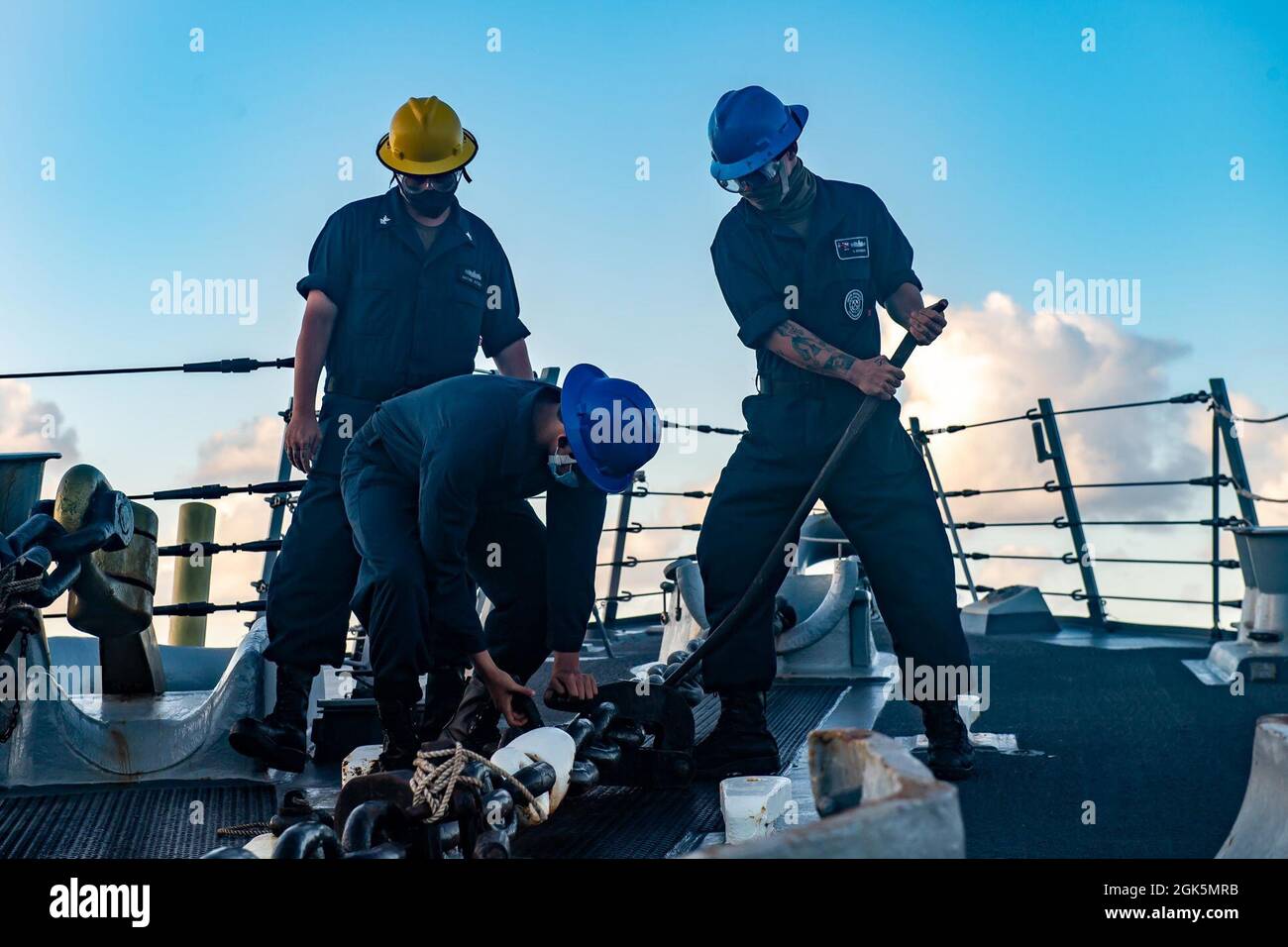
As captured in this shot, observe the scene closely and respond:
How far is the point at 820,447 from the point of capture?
3.56 meters

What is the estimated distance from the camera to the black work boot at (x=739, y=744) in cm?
348

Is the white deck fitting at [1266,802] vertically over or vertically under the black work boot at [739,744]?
over

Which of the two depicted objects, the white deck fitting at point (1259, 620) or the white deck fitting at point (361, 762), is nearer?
the white deck fitting at point (361, 762)

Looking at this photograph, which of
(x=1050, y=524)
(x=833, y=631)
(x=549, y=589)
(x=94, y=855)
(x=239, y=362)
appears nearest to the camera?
(x=94, y=855)

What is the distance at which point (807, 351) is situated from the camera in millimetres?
3473

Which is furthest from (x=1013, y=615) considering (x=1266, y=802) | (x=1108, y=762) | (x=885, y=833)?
(x=885, y=833)

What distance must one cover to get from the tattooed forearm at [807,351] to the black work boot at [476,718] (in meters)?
1.21

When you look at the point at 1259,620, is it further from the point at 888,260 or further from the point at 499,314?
the point at 499,314

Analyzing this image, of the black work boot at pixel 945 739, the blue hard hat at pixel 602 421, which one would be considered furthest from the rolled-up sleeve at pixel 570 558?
the black work boot at pixel 945 739

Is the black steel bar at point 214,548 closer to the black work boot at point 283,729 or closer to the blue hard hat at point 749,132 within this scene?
the black work boot at point 283,729

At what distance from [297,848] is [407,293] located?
7.44 ft

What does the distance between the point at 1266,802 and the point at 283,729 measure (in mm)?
2528
